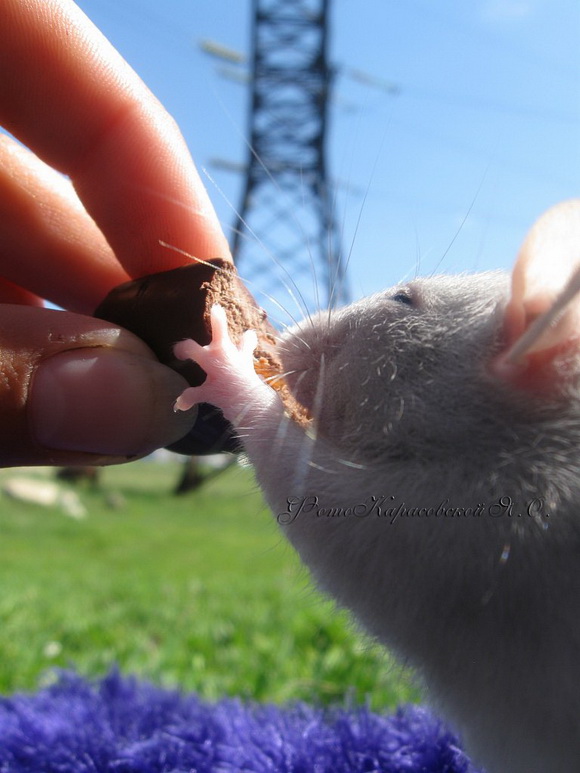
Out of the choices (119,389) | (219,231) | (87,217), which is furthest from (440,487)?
(87,217)

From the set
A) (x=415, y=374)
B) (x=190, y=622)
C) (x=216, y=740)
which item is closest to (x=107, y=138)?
(x=415, y=374)

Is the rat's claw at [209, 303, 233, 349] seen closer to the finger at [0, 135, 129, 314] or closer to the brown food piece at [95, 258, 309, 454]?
the brown food piece at [95, 258, 309, 454]

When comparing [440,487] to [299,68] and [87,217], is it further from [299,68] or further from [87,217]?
[299,68]

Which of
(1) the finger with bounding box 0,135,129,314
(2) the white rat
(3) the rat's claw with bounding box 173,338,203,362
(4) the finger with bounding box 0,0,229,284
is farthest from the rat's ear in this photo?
(1) the finger with bounding box 0,135,129,314

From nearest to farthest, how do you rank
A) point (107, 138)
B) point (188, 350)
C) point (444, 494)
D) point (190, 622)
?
1. point (444, 494)
2. point (188, 350)
3. point (107, 138)
4. point (190, 622)

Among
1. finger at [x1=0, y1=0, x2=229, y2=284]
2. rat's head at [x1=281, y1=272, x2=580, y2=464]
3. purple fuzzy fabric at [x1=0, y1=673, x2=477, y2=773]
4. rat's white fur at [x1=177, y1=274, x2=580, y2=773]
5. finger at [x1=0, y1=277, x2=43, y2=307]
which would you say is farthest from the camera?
finger at [x1=0, y1=277, x2=43, y2=307]

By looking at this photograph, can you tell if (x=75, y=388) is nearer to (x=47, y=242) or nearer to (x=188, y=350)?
(x=188, y=350)

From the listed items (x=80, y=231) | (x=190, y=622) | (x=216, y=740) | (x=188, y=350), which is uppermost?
(x=80, y=231)
